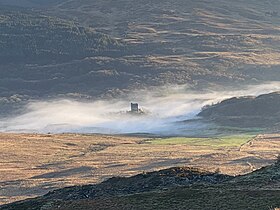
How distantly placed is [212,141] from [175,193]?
97030 mm

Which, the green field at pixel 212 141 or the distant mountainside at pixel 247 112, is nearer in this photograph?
the green field at pixel 212 141

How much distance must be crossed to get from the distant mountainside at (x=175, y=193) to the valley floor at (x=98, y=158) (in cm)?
3804

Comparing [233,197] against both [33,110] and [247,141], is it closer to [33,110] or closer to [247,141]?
[247,141]

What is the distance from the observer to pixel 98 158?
98625 mm

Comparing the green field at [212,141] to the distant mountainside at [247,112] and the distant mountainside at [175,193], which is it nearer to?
the distant mountainside at [247,112]

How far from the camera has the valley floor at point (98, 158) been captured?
78.2 meters

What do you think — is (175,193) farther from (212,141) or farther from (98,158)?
(212,141)

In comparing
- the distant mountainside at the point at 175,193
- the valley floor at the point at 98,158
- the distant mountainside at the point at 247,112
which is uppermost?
the distant mountainside at the point at 247,112

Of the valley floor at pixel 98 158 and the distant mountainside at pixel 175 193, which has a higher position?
the valley floor at pixel 98 158

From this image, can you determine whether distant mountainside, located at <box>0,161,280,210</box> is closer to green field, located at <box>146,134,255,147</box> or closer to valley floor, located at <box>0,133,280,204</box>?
valley floor, located at <box>0,133,280,204</box>

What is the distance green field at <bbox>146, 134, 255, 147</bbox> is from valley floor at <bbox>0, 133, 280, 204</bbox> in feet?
0.63

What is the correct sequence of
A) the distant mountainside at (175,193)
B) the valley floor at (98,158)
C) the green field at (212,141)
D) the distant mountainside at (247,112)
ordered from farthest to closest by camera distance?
the distant mountainside at (247,112) < the green field at (212,141) < the valley floor at (98,158) < the distant mountainside at (175,193)

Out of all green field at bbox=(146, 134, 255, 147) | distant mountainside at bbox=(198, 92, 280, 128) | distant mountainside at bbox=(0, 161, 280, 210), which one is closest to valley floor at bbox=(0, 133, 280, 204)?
green field at bbox=(146, 134, 255, 147)

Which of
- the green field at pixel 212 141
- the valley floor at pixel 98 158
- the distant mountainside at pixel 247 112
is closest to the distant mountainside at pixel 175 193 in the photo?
the valley floor at pixel 98 158
